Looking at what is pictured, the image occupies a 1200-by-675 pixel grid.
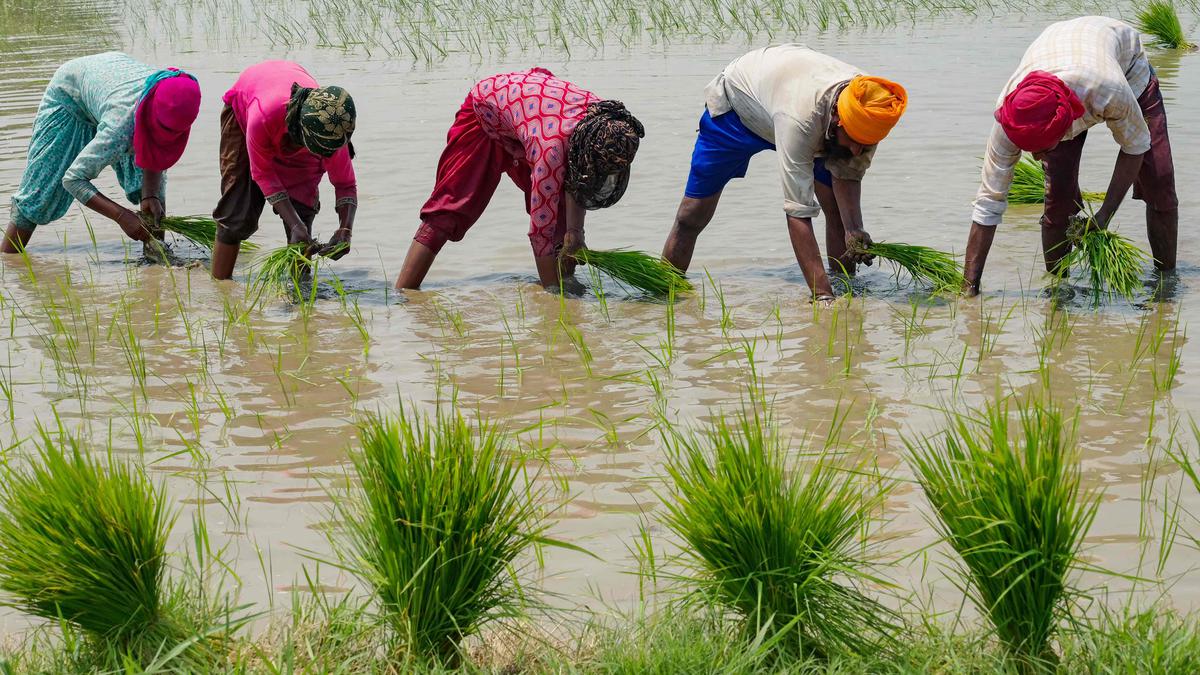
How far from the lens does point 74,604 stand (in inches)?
90.4

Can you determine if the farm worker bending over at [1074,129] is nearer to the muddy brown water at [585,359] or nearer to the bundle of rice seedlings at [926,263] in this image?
the bundle of rice seedlings at [926,263]

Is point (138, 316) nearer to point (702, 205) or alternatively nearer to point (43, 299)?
point (43, 299)

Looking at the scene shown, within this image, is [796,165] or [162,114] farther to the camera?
[162,114]

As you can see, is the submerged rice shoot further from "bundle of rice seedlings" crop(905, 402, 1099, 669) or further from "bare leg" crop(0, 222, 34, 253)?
"bundle of rice seedlings" crop(905, 402, 1099, 669)

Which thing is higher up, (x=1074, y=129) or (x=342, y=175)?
(x=1074, y=129)

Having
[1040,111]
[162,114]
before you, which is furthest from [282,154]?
[1040,111]

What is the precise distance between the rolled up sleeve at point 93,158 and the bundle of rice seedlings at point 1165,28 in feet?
29.9

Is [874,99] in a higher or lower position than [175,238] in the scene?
higher

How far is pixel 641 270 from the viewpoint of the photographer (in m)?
5.05

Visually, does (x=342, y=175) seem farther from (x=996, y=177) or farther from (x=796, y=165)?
(x=996, y=177)

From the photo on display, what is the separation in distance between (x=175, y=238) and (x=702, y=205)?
2931 millimetres

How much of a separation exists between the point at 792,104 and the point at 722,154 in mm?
530

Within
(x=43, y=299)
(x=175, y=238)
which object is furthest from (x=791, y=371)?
(x=175, y=238)

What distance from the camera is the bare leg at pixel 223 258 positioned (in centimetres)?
541
